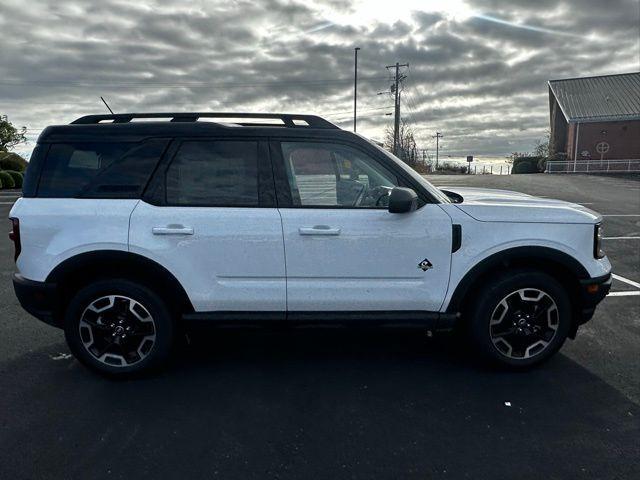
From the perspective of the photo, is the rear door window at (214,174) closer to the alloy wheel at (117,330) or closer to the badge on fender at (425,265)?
the alloy wheel at (117,330)

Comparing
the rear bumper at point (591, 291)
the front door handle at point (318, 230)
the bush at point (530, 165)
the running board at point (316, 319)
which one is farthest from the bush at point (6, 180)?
the bush at point (530, 165)

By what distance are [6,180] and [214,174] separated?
2421 cm

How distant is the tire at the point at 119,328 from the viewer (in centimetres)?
333

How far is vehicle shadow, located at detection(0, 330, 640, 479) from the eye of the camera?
2.46m

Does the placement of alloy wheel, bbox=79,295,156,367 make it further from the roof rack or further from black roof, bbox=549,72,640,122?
black roof, bbox=549,72,640,122

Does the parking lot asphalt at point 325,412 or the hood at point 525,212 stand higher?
the hood at point 525,212

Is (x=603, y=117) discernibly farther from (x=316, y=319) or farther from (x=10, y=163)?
(x=10, y=163)

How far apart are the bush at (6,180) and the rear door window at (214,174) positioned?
2387 centimetres

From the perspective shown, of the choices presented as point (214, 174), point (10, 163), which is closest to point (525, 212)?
point (214, 174)

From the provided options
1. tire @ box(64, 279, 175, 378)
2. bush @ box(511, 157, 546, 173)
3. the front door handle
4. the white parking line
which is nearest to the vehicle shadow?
tire @ box(64, 279, 175, 378)

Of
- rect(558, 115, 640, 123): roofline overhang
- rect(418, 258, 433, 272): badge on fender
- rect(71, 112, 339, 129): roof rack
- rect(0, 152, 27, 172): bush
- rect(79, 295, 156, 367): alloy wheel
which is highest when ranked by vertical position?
rect(558, 115, 640, 123): roofline overhang

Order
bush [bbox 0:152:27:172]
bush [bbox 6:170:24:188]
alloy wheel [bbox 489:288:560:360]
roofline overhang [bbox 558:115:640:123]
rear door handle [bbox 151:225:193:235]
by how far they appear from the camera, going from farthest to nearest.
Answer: roofline overhang [bbox 558:115:640:123] < bush [bbox 0:152:27:172] < bush [bbox 6:170:24:188] < alloy wheel [bbox 489:288:560:360] < rear door handle [bbox 151:225:193:235]

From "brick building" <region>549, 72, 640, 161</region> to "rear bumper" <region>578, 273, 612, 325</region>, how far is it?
40.0 m

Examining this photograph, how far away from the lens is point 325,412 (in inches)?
117
